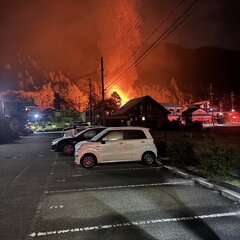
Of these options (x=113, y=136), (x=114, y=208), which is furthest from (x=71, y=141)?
(x=114, y=208)

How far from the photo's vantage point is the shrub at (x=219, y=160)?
1099 cm

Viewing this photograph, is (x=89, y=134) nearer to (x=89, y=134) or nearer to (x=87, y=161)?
(x=89, y=134)

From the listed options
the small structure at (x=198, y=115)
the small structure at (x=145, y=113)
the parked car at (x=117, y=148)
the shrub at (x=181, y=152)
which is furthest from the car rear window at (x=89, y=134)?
the small structure at (x=198, y=115)

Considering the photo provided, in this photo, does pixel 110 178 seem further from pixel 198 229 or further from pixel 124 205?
pixel 198 229

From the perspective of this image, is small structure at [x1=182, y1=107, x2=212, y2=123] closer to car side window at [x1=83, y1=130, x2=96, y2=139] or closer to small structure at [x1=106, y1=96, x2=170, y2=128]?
small structure at [x1=106, y1=96, x2=170, y2=128]

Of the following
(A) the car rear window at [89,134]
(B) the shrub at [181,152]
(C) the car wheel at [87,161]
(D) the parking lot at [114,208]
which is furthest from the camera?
(A) the car rear window at [89,134]

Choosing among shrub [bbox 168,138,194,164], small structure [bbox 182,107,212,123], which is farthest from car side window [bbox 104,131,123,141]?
small structure [bbox 182,107,212,123]

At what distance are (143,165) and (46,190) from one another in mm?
6010

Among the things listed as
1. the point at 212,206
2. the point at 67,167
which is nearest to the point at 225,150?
the point at 212,206

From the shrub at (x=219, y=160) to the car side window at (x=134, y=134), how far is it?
4.70 meters

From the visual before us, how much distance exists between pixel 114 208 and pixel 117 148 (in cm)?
722

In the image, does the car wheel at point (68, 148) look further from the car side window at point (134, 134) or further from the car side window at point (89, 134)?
the car side window at point (134, 134)

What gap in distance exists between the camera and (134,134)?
1592cm

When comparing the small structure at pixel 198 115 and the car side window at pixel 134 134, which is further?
the small structure at pixel 198 115
